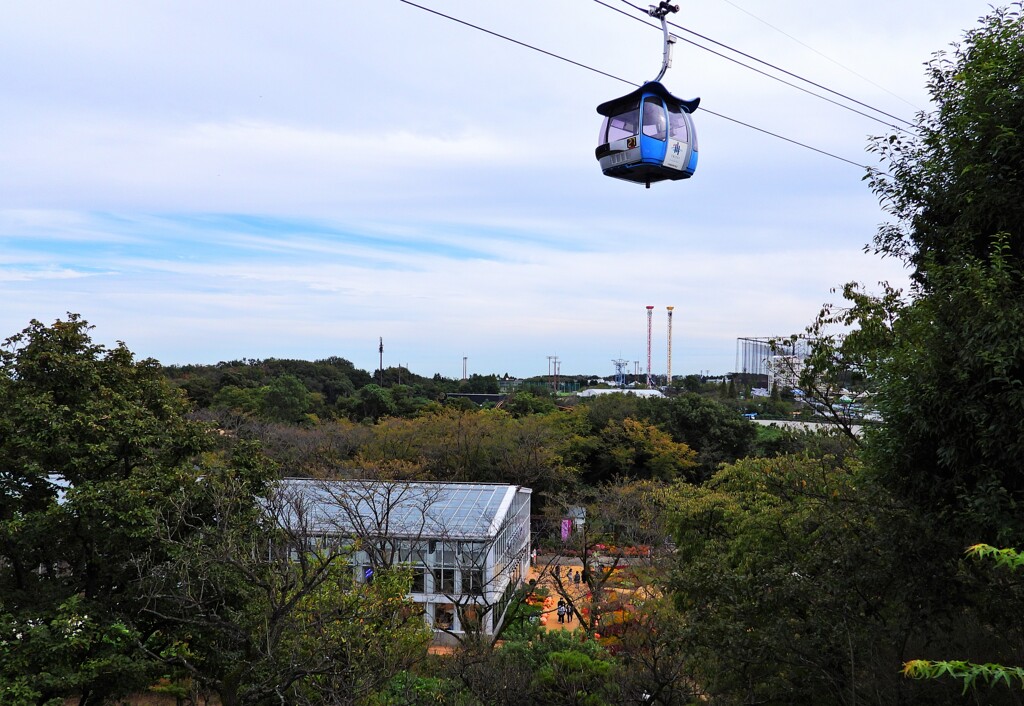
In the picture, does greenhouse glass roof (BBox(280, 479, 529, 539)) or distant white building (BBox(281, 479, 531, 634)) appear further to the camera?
greenhouse glass roof (BBox(280, 479, 529, 539))

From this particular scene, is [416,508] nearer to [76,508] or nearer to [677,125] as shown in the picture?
[76,508]

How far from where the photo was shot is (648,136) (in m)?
8.21

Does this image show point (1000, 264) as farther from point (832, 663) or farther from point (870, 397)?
point (832, 663)

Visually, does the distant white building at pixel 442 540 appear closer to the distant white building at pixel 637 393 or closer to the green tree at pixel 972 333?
the green tree at pixel 972 333

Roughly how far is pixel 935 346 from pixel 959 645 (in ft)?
11.1

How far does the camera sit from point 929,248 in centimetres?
659

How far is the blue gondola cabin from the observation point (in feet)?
27.1

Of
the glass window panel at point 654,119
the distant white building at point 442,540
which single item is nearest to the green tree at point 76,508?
the distant white building at point 442,540

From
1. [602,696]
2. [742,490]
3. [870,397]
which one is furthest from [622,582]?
[870,397]

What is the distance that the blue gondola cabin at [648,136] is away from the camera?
27.1 feet

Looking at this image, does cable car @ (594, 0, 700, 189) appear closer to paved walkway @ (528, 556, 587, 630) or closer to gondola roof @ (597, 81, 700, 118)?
gondola roof @ (597, 81, 700, 118)

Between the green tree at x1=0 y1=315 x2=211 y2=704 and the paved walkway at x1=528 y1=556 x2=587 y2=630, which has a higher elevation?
the green tree at x1=0 y1=315 x2=211 y2=704

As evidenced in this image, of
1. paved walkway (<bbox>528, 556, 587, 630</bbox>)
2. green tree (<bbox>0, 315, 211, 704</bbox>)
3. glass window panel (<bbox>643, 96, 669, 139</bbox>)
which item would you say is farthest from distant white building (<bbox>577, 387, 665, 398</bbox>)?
green tree (<bbox>0, 315, 211, 704</bbox>)

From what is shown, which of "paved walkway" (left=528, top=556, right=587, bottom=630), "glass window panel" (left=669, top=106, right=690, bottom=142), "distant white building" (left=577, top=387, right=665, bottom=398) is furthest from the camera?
"distant white building" (left=577, top=387, right=665, bottom=398)
